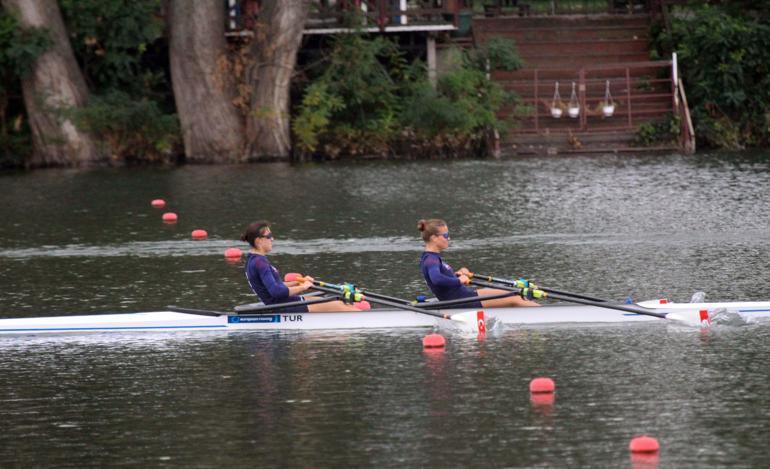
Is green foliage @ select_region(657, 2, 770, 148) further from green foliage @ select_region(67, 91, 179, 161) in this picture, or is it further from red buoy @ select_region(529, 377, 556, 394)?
red buoy @ select_region(529, 377, 556, 394)

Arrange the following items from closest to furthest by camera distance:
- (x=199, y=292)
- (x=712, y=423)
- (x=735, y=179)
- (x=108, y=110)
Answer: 1. (x=712, y=423)
2. (x=199, y=292)
3. (x=735, y=179)
4. (x=108, y=110)

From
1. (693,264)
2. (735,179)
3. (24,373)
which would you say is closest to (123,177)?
(735,179)

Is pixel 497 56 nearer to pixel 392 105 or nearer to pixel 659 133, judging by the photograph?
pixel 392 105

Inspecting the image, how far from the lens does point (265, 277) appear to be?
15.6 metres

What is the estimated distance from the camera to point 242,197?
2852cm

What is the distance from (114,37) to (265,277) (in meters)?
22.3

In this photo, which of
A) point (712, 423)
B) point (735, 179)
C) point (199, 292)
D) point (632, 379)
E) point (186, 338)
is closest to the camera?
point (712, 423)

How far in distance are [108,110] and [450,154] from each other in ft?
28.1

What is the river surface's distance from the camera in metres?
11.1

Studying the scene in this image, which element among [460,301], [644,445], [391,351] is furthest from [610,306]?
[644,445]

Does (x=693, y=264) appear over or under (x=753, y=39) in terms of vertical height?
under

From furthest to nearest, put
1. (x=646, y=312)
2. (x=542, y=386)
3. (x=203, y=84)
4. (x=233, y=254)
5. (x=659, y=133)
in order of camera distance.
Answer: (x=203, y=84) → (x=659, y=133) → (x=233, y=254) → (x=646, y=312) → (x=542, y=386)

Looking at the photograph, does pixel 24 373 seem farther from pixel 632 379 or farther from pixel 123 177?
pixel 123 177

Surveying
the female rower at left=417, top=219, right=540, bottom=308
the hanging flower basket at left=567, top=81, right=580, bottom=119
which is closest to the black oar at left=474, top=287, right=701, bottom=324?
the female rower at left=417, top=219, right=540, bottom=308
